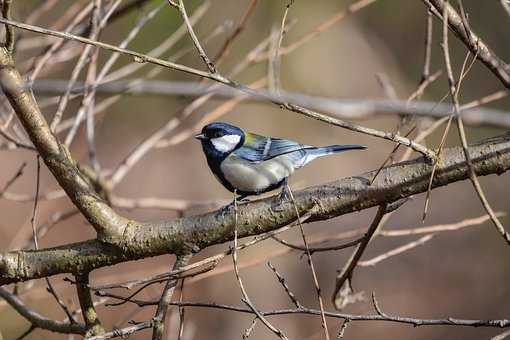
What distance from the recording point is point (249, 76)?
26.1ft

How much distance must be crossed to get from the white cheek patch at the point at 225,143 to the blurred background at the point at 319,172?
147 inches

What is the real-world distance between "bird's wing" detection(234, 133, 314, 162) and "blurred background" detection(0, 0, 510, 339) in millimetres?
3715

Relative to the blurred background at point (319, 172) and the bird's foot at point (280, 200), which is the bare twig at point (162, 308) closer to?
the bird's foot at point (280, 200)

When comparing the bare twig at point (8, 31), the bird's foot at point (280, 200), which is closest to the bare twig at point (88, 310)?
the bird's foot at point (280, 200)

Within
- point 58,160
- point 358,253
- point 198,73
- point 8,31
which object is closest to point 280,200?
point 358,253

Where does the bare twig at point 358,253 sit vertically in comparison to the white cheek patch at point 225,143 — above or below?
below

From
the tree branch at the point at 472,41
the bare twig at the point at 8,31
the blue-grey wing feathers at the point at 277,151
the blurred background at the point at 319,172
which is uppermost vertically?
the blurred background at the point at 319,172

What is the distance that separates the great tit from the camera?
3.26m

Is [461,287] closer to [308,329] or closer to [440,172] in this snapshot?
[308,329]

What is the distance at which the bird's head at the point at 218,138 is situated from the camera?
11.2ft

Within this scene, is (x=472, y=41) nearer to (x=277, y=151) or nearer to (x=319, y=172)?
(x=277, y=151)

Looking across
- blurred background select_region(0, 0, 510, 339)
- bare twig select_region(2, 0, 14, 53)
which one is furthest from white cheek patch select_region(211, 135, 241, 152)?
blurred background select_region(0, 0, 510, 339)

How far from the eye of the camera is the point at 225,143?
3.44 metres

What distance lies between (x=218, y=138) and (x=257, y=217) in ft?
4.48
